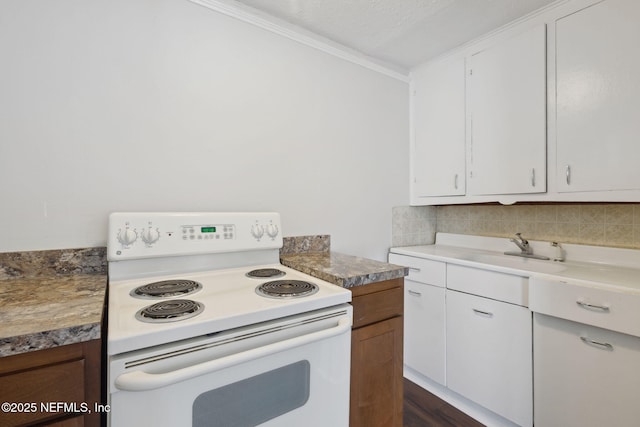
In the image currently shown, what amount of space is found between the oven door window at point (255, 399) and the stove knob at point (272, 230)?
0.70 m

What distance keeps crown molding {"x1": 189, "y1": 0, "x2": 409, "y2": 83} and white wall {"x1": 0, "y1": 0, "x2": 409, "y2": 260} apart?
47 mm

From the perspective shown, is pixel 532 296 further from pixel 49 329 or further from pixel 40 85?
pixel 40 85

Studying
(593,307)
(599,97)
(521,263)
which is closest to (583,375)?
(593,307)

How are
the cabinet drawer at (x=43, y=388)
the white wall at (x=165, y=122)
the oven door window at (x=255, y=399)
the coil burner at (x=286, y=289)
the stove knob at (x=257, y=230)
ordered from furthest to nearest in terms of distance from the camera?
the stove knob at (x=257, y=230), the white wall at (x=165, y=122), the coil burner at (x=286, y=289), the oven door window at (x=255, y=399), the cabinet drawer at (x=43, y=388)

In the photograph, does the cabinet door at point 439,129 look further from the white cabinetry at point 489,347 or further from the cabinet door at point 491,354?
the cabinet door at point 491,354

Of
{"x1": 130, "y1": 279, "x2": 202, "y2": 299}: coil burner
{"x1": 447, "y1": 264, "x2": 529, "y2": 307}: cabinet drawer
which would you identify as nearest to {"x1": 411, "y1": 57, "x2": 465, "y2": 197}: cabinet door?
{"x1": 447, "y1": 264, "x2": 529, "y2": 307}: cabinet drawer

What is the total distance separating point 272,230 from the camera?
1512mm

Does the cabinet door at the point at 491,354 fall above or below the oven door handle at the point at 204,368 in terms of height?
below

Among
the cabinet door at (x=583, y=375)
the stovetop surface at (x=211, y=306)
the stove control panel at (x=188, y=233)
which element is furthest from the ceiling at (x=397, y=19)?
the cabinet door at (x=583, y=375)

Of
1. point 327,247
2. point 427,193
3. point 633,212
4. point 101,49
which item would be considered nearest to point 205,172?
point 101,49

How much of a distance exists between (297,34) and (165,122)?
919mm

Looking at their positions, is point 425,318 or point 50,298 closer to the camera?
point 50,298

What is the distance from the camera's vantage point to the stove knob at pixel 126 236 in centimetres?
117

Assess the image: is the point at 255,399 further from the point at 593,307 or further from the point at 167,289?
the point at 593,307
